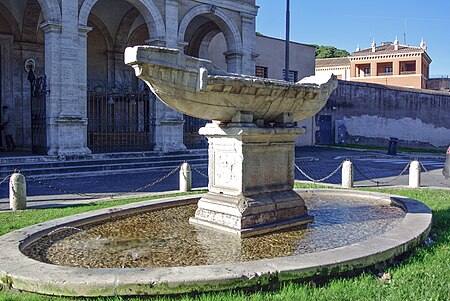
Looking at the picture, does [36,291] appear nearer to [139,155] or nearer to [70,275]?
[70,275]

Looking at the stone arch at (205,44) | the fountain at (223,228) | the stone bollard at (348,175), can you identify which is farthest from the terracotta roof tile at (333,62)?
the fountain at (223,228)

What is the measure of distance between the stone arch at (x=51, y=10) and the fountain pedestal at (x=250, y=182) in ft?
33.3

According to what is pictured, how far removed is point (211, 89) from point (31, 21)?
49.7 ft

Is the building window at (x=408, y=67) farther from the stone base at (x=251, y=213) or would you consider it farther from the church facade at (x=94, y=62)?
the stone base at (x=251, y=213)

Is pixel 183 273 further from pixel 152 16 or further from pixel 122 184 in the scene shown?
pixel 152 16

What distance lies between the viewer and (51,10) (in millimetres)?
13422

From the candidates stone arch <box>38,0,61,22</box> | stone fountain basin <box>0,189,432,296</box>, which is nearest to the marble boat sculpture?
stone fountain basin <box>0,189,432,296</box>

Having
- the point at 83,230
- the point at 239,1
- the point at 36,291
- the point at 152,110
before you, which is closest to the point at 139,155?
the point at 152,110

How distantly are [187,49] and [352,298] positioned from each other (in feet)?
66.1

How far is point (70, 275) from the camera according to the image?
3.28m

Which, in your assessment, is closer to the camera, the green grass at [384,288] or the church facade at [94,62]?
the green grass at [384,288]

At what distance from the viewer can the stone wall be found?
2969cm

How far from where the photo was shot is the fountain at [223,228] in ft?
10.8

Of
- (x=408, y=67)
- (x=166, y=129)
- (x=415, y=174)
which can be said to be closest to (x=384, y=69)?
(x=408, y=67)
